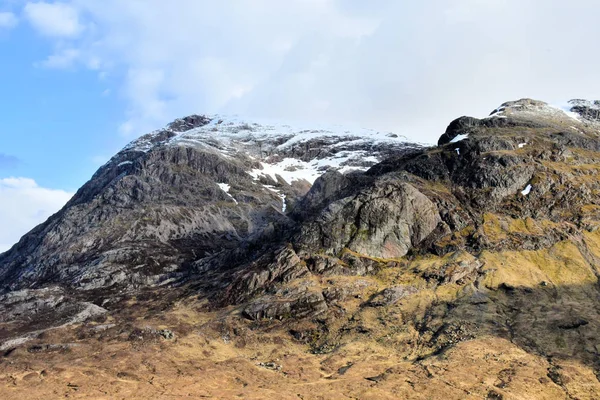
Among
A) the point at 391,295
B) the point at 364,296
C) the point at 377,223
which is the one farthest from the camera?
the point at 377,223

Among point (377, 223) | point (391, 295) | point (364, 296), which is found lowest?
point (391, 295)

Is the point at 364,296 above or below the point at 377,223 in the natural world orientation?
below

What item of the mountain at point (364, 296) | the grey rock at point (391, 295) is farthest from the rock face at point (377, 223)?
the grey rock at point (391, 295)

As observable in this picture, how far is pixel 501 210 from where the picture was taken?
129 m

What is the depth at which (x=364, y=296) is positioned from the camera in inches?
4090

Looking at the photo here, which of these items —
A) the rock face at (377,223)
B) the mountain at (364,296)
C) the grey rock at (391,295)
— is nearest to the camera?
the mountain at (364,296)

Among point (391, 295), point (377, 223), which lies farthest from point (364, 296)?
point (377, 223)

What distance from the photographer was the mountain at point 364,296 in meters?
73.4

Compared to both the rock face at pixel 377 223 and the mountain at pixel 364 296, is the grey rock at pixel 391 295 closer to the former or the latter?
the mountain at pixel 364 296

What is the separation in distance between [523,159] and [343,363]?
9787cm

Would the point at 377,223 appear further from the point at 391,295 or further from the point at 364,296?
the point at 391,295

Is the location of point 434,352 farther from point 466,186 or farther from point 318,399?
point 466,186

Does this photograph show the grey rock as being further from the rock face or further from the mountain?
the rock face

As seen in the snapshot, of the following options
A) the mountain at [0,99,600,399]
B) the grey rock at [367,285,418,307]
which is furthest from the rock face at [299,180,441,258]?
the grey rock at [367,285,418,307]
